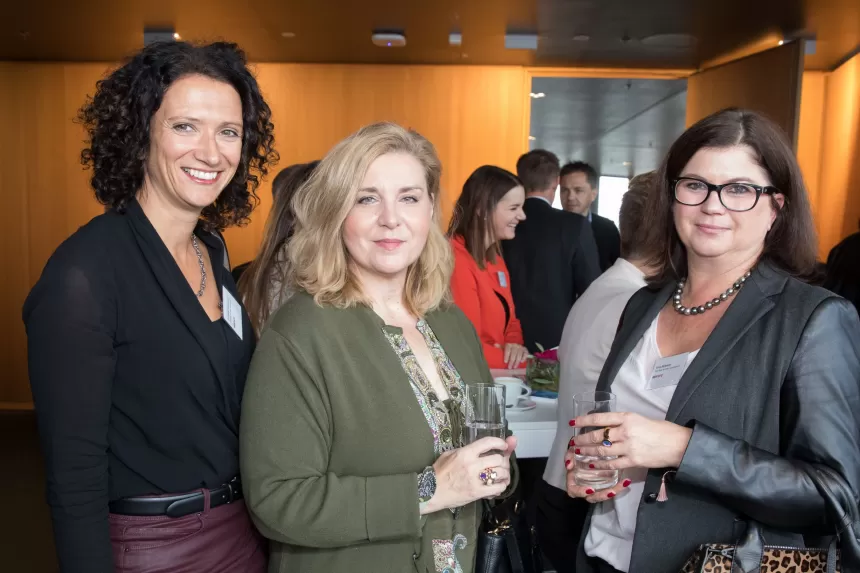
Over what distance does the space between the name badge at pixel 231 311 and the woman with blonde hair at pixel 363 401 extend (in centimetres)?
23

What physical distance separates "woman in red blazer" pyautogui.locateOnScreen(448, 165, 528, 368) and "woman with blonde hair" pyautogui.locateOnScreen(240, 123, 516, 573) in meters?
2.07

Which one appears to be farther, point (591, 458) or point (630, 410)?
point (630, 410)

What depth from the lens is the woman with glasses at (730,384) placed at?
1.29 metres

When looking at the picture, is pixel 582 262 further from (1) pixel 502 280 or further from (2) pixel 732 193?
(2) pixel 732 193

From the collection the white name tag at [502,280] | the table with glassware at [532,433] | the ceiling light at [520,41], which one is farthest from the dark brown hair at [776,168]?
the ceiling light at [520,41]

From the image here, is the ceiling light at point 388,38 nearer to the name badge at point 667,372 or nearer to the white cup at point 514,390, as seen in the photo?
the white cup at point 514,390

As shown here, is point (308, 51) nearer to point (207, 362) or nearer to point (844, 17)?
point (844, 17)

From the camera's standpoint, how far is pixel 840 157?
7.20 metres

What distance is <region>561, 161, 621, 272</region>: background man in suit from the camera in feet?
19.2

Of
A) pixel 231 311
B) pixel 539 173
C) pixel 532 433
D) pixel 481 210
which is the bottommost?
pixel 532 433

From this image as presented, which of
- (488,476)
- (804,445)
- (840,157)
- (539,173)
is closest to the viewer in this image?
(804,445)

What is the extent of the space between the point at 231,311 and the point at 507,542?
0.83m

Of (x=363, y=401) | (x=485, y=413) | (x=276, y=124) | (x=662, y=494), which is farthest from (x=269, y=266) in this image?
(x=276, y=124)

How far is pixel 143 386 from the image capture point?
1471 millimetres
